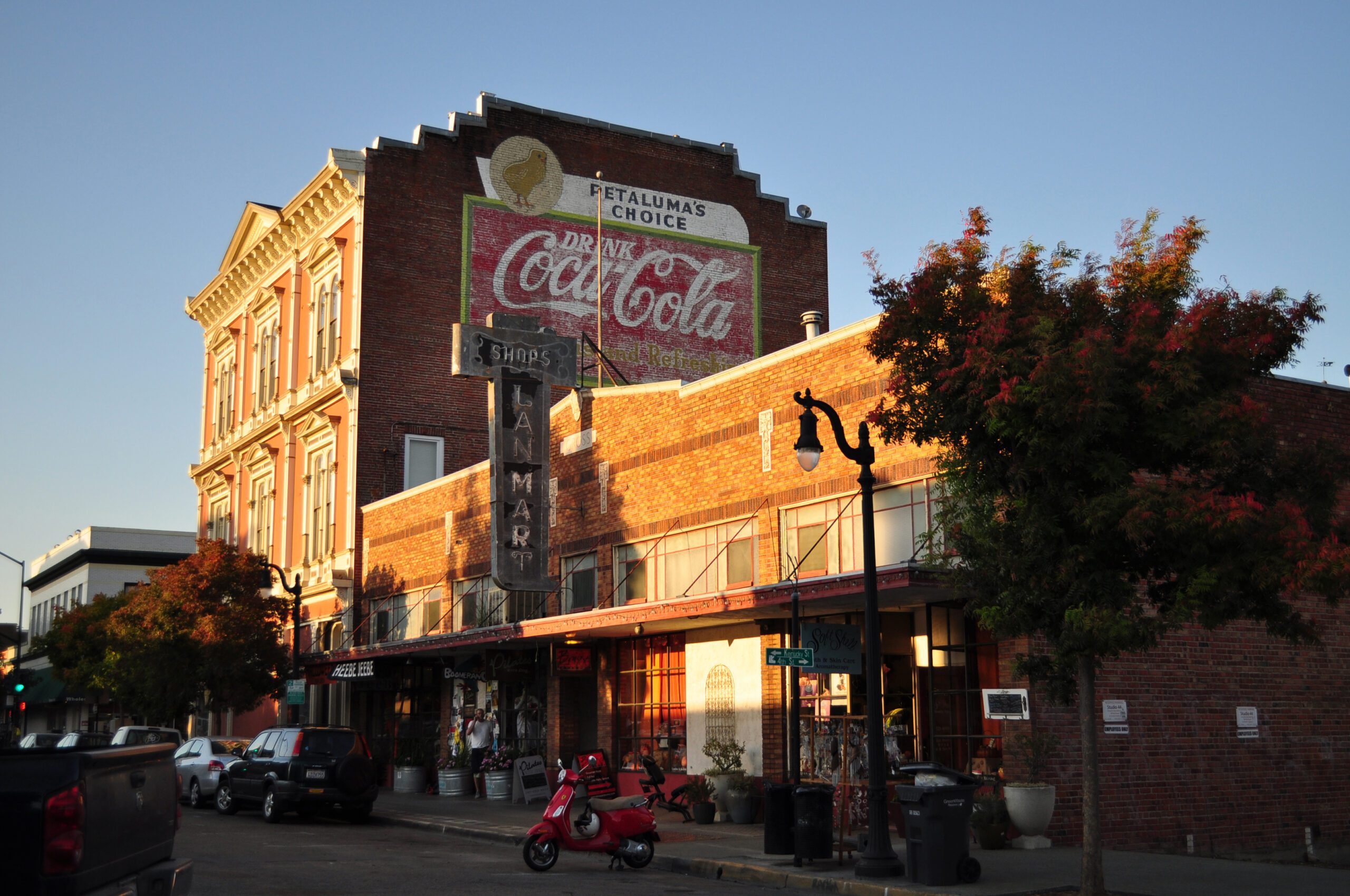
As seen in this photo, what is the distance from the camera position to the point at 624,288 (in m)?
39.5

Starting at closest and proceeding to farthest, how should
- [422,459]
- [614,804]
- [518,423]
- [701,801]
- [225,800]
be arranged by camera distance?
[614,804]
[701,801]
[225,800]
[518,423]
[422,459]

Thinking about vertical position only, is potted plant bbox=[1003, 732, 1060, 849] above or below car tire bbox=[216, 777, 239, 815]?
above

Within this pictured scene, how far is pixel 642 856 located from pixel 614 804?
0.74m

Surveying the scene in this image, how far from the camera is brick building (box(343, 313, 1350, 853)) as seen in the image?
19.5 metres

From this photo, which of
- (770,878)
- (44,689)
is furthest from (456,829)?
(44,689)

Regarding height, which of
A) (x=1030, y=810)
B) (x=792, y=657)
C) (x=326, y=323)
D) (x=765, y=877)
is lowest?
(x=765, y=877)

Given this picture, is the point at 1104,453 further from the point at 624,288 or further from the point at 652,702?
the point at 624,288

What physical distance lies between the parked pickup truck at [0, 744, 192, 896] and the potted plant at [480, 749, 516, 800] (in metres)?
20.6

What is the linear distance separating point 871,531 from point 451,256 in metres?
25.0

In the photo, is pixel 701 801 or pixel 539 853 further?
pixel 701 801

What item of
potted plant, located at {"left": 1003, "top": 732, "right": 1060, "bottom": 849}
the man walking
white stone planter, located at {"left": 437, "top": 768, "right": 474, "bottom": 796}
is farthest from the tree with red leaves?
potted plant, located at {"left": 1003, "top": 732, "right": 1060, "bottom": 849}

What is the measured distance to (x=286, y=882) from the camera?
48.5ft

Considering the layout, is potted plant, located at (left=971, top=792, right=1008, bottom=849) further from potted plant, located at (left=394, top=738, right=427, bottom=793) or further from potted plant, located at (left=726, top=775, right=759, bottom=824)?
potted plant, located at (left=394, top=738, right=427, bottom=793)

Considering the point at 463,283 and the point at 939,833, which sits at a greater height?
the point at 463,283
